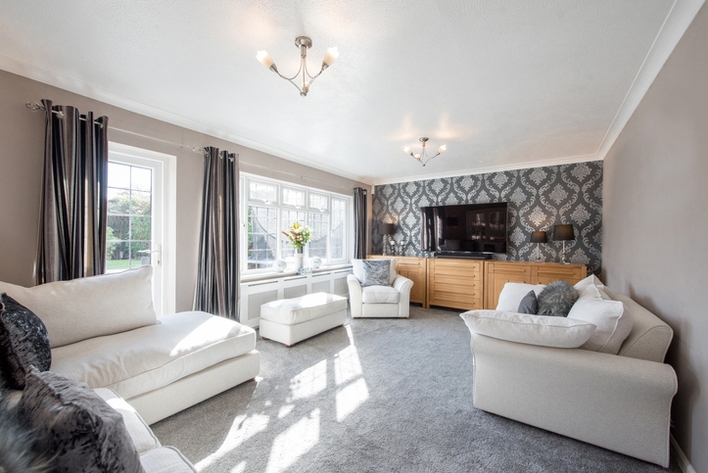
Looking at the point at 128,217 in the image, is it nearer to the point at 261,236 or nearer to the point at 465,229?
the point at 261,236

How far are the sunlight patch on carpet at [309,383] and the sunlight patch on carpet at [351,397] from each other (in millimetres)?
193

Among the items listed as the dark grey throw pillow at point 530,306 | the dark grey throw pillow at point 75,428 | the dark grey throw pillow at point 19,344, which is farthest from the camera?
the dark grey throw pillow at point 530,306

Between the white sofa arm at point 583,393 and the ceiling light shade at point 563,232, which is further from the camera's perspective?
the ceiling light shade at point 563,232

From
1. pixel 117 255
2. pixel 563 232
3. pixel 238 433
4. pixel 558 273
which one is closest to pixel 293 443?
pixel 238 433

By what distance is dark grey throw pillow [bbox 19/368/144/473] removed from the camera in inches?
20.1

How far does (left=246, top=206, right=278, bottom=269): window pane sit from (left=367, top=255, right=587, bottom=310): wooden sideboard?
7.94 ft

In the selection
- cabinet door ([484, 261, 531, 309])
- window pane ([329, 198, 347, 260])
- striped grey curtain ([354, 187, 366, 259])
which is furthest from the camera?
striped grey curtain ([354, 187, 366, 259])

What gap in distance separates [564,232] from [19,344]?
5496 mm

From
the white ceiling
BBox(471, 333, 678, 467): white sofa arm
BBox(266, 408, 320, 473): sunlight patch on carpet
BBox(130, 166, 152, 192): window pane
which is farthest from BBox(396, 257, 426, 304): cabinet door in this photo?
BBox(130, 166, 152, 192): window pane

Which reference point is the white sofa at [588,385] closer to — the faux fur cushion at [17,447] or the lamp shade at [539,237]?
the faux fur cushion at [17,447]

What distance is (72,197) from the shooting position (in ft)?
8.08

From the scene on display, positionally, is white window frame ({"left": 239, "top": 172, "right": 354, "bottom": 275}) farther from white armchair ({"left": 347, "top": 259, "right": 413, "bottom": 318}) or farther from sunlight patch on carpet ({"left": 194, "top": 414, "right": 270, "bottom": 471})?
sunlight patch on carpet ({"left": 194, "top": 414, "right": 270, "bottom": 471})

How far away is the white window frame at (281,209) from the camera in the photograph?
162 inches

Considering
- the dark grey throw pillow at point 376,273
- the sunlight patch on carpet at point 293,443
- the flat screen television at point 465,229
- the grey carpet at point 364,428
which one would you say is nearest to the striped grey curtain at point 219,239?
the grey carpet at point 364,428
